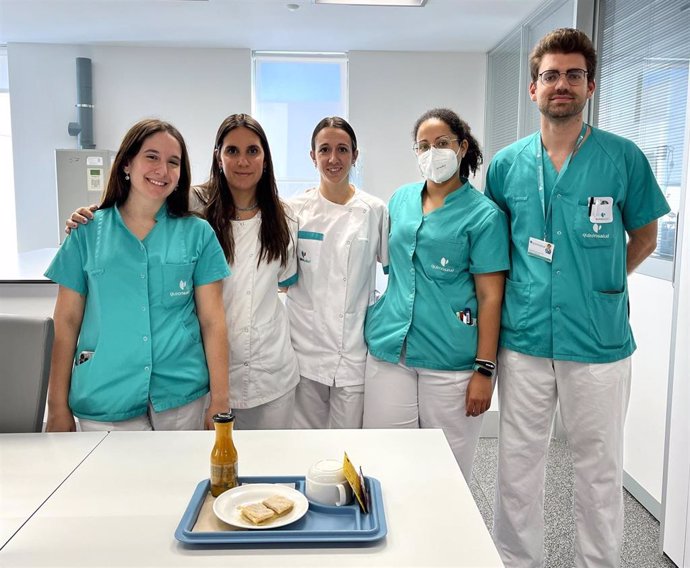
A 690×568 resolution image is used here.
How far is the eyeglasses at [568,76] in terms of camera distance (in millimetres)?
1857

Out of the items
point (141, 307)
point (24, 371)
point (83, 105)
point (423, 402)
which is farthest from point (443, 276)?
point (83, 105)

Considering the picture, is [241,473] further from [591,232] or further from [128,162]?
[591,232]

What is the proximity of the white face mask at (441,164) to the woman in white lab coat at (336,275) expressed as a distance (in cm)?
26

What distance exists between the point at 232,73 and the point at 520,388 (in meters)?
5.20

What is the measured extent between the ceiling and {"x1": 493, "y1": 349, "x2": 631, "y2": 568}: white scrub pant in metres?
3.58

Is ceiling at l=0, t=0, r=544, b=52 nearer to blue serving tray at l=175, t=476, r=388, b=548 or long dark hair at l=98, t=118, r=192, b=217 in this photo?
long dark hair at l=98, t=118, r=192, b=217

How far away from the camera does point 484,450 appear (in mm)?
3379

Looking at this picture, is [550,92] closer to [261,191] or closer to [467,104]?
[261,191]

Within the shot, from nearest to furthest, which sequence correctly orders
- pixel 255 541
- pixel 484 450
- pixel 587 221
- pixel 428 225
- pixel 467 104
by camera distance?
pixel 255 541 → pixel 587 221 → pixel 428 225 → pixel 484 450 → pixel 467 104

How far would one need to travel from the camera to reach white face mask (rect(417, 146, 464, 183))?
2.05m

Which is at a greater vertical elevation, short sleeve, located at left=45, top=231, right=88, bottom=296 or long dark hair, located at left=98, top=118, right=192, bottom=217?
long dark hair, located at left=98, top=118, right=192, bottom=217

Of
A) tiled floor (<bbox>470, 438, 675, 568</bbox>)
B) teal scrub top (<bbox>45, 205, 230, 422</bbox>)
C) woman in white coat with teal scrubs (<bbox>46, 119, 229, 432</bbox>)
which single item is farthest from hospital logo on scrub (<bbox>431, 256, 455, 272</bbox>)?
tiled floor (<bbox>470, 438, 675, 568</bbox>)

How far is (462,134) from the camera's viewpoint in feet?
6.90

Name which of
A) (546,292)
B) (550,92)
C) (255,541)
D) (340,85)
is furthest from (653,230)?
(340,85)
